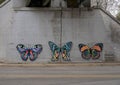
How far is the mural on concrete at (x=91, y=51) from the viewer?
3788cm

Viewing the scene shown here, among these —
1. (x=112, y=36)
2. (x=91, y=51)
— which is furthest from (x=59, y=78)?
(x=112, y=36)

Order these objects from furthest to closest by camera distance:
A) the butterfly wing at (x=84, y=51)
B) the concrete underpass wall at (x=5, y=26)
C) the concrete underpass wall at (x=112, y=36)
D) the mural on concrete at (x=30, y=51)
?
1. the concrete underpass wall at (x=5, y=26)
2. the concrete underpass wall at (x=112, y=36)
3. the butterfly wing at (x=84, y=51)
4. the mural on concrete at (x=30, y=51)

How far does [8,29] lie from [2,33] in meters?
0.84

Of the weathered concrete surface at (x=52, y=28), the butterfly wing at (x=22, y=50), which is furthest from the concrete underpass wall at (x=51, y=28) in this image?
the butterfly wing at (x=22, y=50)

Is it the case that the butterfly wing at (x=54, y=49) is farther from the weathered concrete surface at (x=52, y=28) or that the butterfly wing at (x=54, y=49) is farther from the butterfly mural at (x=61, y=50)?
the weathered concrete surface at (x=52, y=28)

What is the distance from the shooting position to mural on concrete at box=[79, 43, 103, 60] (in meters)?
37.9

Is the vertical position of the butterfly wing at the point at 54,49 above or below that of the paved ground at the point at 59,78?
above

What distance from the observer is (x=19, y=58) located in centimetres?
3750

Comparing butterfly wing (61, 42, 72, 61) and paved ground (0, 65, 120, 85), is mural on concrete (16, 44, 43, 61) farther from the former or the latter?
paved ground (0, 65, 120, 85)

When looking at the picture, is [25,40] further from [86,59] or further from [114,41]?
[114,41]

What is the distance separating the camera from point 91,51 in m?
38.2

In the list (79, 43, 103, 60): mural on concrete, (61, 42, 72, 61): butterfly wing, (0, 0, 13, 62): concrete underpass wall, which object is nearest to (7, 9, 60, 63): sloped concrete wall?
(61, 42, 72, 61): butterfly wing

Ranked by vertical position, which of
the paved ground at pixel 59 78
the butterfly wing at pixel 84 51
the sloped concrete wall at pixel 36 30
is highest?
the sloped concrete wall at pixel 36 30

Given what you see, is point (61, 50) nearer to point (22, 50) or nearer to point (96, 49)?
point (96, 49)
